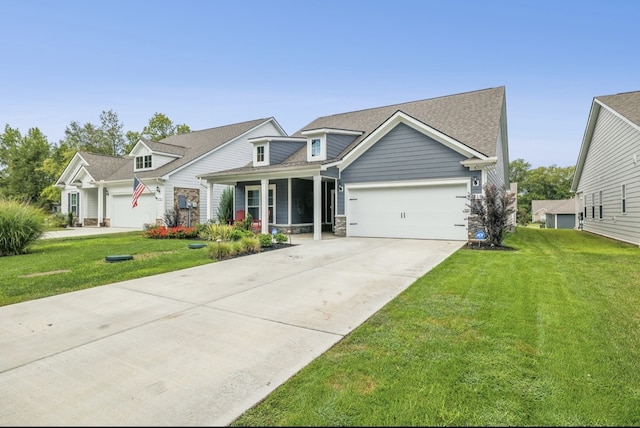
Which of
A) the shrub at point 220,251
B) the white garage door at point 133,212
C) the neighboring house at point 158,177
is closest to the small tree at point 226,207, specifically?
the neighboring house at point 158,177

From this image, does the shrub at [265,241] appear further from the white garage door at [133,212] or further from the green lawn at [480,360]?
the white garage door at [133,212]

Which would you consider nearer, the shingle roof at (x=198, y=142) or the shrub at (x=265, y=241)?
the shrub at (x=265, y=241)

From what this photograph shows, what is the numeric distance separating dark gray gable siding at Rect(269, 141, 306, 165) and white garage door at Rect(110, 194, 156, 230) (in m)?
8.42

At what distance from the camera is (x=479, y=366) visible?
2908mm

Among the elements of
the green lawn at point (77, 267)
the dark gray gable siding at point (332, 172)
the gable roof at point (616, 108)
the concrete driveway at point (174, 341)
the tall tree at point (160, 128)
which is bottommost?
the concrete driveway at point (174, 341)

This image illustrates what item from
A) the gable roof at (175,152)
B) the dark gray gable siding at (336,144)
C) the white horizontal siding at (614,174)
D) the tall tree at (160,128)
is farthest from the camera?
the tall tree at (160,128)

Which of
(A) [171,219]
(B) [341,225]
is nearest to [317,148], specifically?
(B) [341,225]

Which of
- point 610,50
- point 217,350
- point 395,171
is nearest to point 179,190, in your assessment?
point 395,171

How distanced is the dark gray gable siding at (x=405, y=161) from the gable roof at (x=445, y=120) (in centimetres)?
58

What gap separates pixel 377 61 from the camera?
18125 millimetres

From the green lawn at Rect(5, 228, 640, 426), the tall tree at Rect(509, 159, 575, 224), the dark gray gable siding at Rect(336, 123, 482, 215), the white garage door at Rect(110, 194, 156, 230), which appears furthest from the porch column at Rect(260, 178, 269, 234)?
the tall tree at Rect(509, 159, 575, 224)

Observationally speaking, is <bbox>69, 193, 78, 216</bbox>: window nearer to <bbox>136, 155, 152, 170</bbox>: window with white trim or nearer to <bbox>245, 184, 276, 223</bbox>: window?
<bbox>136, 155, 152, 170</bbox>: window with white trim

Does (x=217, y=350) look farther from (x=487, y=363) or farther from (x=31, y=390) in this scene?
(x=487, y=363)

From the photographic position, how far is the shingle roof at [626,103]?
1189 cm
